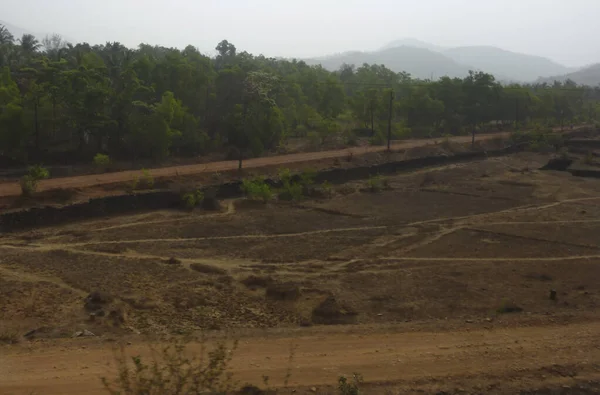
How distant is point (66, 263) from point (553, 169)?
3118 cm

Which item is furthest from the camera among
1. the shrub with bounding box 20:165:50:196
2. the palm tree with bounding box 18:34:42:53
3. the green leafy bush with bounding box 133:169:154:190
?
the palm tree with bounding box 18:34:42:53

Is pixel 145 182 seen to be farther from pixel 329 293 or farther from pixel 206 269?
pixel 329 293

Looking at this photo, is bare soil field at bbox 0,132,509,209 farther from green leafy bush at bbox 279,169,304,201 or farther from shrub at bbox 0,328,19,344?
shrub at bbox 0,328,19,344

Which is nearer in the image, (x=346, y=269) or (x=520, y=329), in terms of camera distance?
(x=520, y=329)

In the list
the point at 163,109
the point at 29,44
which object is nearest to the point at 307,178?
the point at 163,109

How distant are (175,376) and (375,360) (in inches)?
133

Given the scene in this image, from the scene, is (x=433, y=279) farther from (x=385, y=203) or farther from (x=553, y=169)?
(x=553, y=169)

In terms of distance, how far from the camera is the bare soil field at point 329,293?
7898mm

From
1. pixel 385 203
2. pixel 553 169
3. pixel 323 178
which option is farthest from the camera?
pixel 553 169

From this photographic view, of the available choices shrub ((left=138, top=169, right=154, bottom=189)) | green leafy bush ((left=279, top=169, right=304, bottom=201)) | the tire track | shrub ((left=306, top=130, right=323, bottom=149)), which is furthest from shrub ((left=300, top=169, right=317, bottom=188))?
A: shrub ((left=306, top=130, right=323, bottom=149))

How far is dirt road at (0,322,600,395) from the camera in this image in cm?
748

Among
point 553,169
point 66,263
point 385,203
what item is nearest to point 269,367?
point 66,263

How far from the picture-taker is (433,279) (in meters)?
13.6

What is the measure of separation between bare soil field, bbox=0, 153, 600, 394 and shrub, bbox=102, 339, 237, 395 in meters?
0.57
